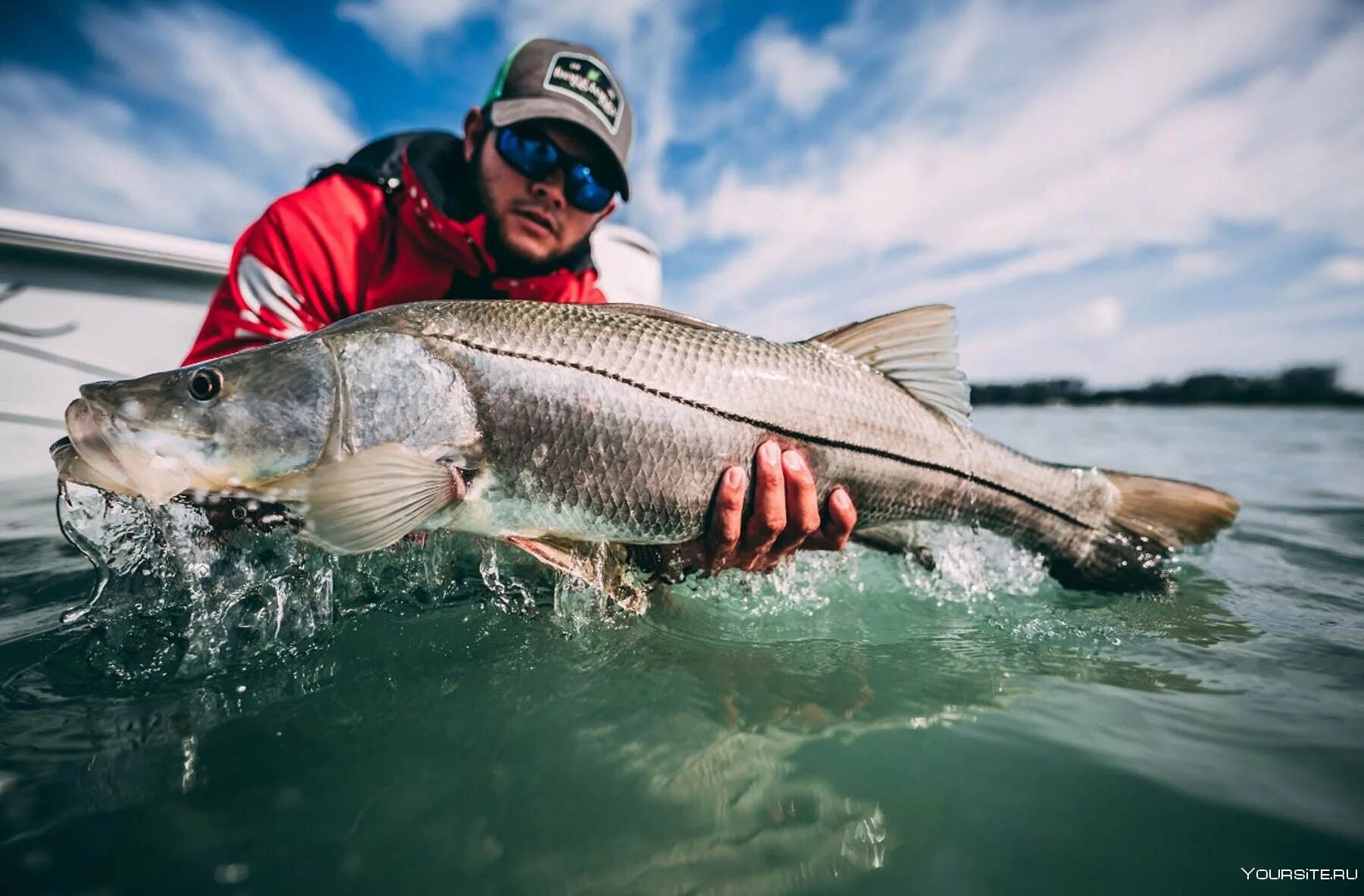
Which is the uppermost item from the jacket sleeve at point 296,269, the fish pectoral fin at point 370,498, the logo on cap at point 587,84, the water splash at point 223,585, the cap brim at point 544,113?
the logo on cap at point 587,84

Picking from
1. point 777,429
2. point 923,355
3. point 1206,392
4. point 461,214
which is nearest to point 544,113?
point 461,214

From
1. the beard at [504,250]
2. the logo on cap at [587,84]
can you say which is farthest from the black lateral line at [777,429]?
the logo on cap at [587,84]

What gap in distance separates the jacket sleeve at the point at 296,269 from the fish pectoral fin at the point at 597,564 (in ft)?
4.45

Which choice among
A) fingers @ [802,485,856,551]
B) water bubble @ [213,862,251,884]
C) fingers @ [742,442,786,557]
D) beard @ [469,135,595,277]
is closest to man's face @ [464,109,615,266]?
beard @ [469,135,595,277]

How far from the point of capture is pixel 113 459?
5.38ft

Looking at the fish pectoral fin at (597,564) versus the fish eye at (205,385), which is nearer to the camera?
the fish eye at (205,385)

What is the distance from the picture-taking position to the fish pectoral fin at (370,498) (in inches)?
65.1

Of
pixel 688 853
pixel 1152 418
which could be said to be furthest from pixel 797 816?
pixel 1152 418

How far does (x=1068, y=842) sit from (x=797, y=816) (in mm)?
560

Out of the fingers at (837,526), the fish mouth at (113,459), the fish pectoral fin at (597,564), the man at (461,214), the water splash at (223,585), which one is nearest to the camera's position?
the fish mouth at (113,459)

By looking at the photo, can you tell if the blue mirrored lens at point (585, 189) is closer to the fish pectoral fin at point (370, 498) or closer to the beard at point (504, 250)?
the beard at point (504, 250)

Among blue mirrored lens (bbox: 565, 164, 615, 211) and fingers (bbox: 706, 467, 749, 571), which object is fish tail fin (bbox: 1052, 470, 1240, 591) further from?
blue mirrored lens (bbox: 565, 164, 615, 211)

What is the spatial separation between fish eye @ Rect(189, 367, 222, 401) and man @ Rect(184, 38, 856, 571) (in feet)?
3.02

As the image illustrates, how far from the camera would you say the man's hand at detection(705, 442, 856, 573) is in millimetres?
2184
